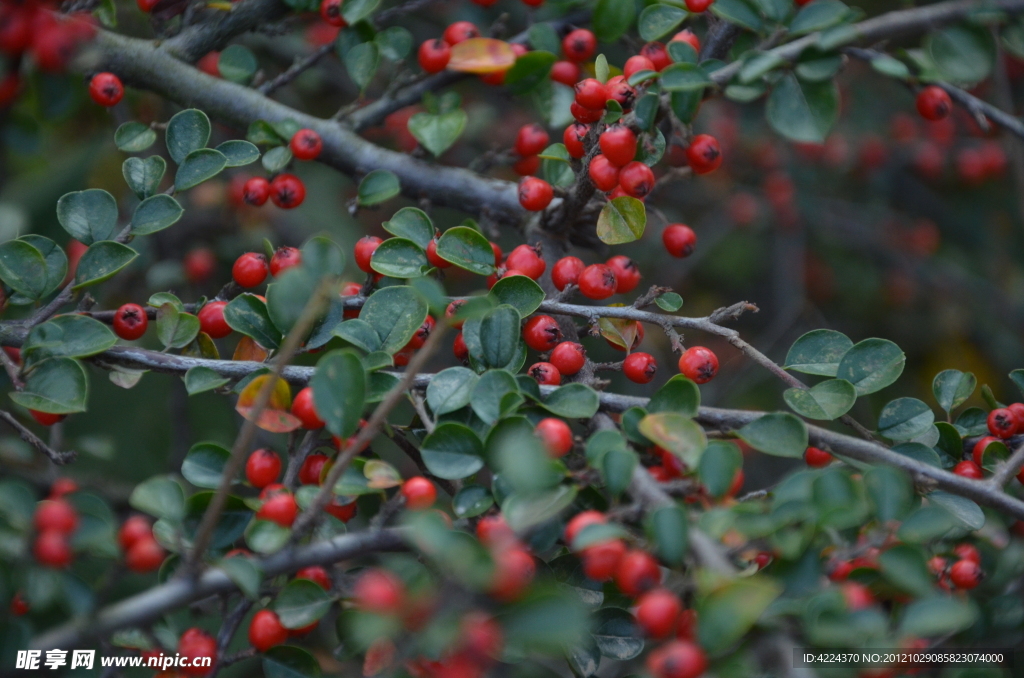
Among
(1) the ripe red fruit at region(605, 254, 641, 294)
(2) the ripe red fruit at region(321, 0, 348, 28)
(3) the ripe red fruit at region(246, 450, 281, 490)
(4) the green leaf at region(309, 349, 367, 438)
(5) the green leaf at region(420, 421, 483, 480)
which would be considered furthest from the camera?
(2) the ripe red fruit at region(321, 0, 348, 28)

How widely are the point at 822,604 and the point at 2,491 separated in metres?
1.29

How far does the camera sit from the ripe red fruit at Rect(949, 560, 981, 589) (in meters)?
1.39

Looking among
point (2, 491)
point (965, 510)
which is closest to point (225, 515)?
point (2, 491)

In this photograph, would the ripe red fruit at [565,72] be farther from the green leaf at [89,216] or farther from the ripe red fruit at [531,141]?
the green leaf at [89,216]

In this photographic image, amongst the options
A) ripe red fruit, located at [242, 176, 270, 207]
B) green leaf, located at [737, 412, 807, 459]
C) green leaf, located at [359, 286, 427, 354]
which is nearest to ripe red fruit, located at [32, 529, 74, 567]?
green leaf, located at [359, 286, 427, 354]

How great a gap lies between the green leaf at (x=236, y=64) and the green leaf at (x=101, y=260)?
2.36 feet

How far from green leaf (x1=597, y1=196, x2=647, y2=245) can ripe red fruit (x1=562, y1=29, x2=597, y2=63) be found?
0.65m

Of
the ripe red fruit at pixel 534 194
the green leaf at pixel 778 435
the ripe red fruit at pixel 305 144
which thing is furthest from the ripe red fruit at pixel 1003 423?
the ripe red fruit at pixel 305 144

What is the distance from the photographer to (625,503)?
1348 mm

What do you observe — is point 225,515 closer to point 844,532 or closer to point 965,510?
point 844,532

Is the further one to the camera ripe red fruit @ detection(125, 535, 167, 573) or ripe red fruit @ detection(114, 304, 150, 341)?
ripe red fruit @ detection(114, 304, 150, 341)

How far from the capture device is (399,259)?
5.26 ft

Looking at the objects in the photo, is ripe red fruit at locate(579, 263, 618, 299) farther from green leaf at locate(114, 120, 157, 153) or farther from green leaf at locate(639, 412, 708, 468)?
green leaf at locate(114, 120, 157, 153)

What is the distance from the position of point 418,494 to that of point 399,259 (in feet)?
1.87
